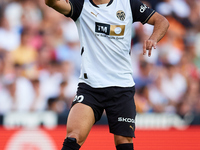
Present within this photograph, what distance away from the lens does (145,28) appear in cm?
885

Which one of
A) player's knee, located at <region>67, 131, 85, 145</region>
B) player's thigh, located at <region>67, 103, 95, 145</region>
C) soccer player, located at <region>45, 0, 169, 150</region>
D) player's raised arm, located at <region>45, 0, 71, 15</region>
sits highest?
player's raised arm, located at <region>45, 0, 71, 15</region>

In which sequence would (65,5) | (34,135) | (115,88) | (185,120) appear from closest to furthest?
(65,5) < (115,88) < (34,135) < (185,120)

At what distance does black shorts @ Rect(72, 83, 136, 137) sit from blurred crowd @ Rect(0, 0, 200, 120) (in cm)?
321

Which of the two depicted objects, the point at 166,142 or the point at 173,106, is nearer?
the point at 166,142

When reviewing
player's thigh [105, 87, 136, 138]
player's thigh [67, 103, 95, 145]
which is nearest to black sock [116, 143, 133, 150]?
player's thigh [105, 87, 136, 138]

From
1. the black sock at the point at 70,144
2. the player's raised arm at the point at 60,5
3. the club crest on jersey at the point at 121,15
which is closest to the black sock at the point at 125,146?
the black sock at the point at 70,144

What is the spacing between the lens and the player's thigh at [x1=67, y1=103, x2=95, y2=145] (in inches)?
134

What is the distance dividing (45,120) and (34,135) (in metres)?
0.56

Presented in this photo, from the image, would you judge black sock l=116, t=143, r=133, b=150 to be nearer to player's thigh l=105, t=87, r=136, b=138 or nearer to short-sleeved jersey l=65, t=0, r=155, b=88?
player's thigh l=105, t=87, r=136, b=138

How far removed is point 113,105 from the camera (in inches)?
147

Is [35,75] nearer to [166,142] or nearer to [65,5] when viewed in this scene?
[166,142]

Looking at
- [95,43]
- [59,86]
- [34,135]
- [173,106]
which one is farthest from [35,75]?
[95,43]

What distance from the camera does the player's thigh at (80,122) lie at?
11.2 feet

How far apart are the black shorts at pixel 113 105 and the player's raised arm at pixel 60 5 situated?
824 millimetres
